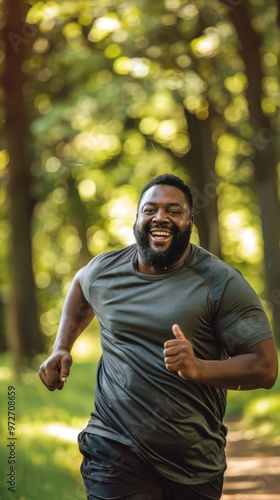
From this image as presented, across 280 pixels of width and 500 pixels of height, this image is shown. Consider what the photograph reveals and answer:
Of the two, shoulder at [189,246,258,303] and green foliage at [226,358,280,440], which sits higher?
green foliage at [226,358,280,440]

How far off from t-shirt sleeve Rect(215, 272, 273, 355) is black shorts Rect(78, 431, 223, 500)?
555mm

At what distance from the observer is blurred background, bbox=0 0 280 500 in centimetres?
1173

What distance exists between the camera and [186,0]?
1571 cm

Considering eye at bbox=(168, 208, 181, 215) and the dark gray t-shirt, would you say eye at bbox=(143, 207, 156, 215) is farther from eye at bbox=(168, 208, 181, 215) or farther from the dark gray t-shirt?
the dark gray t-shirt

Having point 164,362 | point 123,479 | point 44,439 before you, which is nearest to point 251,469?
point 44,439

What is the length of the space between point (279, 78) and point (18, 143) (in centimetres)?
407

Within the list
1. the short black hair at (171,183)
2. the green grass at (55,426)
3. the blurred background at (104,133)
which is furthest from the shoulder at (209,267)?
the blurred background at (104,133)

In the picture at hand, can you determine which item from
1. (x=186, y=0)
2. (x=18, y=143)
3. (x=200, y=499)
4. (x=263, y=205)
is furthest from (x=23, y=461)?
(x=186, y=0)

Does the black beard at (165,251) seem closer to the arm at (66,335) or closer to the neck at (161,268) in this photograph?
the neck at (161,268)

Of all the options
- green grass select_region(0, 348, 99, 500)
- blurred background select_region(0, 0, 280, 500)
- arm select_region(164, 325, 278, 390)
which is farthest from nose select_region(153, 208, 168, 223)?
blurred background select_region(0, 0, 280, 500)

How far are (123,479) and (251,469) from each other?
19.4 ft

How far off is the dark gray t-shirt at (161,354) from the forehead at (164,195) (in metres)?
0.22

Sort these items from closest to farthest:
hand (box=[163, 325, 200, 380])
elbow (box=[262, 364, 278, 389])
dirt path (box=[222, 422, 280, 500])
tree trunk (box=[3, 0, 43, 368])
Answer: hand (box=[163, 325, 200, 380]), elbow (box=[262, 364, 278, 389]), dirt path (box=[222, 422, 280, 500]), tree trunk (box=[3, 0, 43, 368])

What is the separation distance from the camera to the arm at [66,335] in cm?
421
